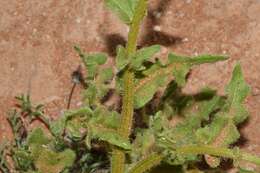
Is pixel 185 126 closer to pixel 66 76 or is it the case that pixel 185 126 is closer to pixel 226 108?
pixel 226 108

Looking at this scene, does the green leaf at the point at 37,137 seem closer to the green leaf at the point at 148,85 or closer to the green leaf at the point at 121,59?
the green leaf at the point at 148,85

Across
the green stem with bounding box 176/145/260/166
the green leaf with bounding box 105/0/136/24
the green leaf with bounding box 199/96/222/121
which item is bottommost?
the green stem with bounding box 176/145/260/166

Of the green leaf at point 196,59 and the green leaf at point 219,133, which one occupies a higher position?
the green leaf at point 196,59

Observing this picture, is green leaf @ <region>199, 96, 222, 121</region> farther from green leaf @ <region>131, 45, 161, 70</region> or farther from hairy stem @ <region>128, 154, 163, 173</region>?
green leaf @ <region>131, 45, 161, 70</region>

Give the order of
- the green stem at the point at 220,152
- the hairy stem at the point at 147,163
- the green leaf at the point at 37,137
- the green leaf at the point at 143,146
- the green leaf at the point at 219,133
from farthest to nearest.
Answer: the green leaf at the point at 143,146
the green leaf at the point at 37,137
the hairy stem at the point at 147,163
the green leaf at the point at 219,133
the green stem at the point at 220,152

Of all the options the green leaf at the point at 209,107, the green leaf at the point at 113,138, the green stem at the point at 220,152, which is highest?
the green leaf at the point at 209,107

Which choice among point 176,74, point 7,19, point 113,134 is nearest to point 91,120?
point 113,134

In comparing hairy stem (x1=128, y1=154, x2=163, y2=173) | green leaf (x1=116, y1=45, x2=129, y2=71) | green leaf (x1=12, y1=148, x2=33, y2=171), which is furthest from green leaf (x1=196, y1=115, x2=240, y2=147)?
green leaf (x1=12, y1=148, x2=33, y2=171)

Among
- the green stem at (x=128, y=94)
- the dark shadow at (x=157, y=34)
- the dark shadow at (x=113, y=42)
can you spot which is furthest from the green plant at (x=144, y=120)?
the dark shadow at (x=113, y=42)

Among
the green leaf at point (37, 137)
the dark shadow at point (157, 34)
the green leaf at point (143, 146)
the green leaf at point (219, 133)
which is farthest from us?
the dark shadow at point (157, 34)
